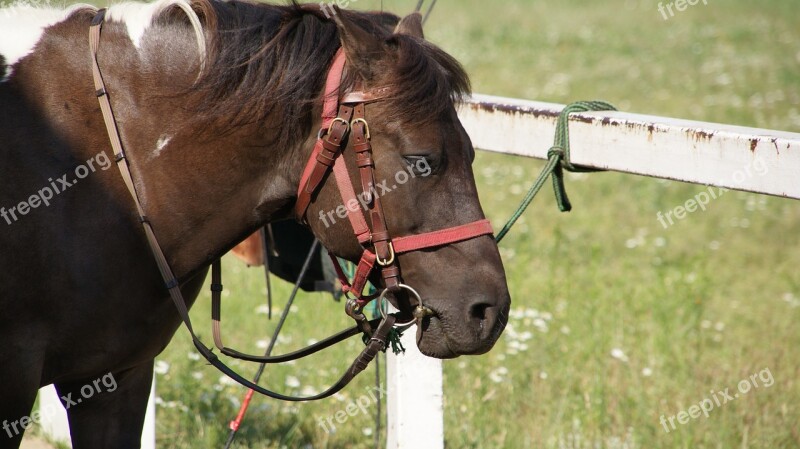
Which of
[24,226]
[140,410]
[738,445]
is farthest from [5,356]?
[738,445]

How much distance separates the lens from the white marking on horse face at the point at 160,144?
2.36 meters

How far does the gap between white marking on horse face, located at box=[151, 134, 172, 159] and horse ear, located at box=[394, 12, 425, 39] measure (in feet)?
2.39

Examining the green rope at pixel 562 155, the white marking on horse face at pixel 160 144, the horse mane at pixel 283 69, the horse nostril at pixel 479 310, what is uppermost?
the green rope at pixel 562 155

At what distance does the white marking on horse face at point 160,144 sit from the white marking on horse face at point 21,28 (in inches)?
17.1

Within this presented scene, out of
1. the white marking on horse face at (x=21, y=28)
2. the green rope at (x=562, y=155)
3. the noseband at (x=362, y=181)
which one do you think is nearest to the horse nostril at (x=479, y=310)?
the noseband at (x=362, y=181)

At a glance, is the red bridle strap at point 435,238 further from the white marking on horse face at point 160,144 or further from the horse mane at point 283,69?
the white marking on horse face at point 160,144

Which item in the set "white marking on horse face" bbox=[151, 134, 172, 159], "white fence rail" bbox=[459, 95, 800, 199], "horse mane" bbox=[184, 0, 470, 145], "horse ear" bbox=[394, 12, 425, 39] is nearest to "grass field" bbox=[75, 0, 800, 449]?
"white fence rail" bbox=[459, 95, 800, 199]

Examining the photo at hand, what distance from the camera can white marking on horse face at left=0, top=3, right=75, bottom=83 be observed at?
2350 millimetres

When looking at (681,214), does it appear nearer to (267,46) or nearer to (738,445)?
(738,445)

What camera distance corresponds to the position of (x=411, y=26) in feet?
8.34

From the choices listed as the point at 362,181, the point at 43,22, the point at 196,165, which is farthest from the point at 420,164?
the point at 43,22

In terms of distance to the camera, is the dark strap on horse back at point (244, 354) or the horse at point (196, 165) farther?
the dark strap on horse back at point (244, 354)

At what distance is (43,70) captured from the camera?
2352mm

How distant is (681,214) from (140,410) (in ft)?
17.6
